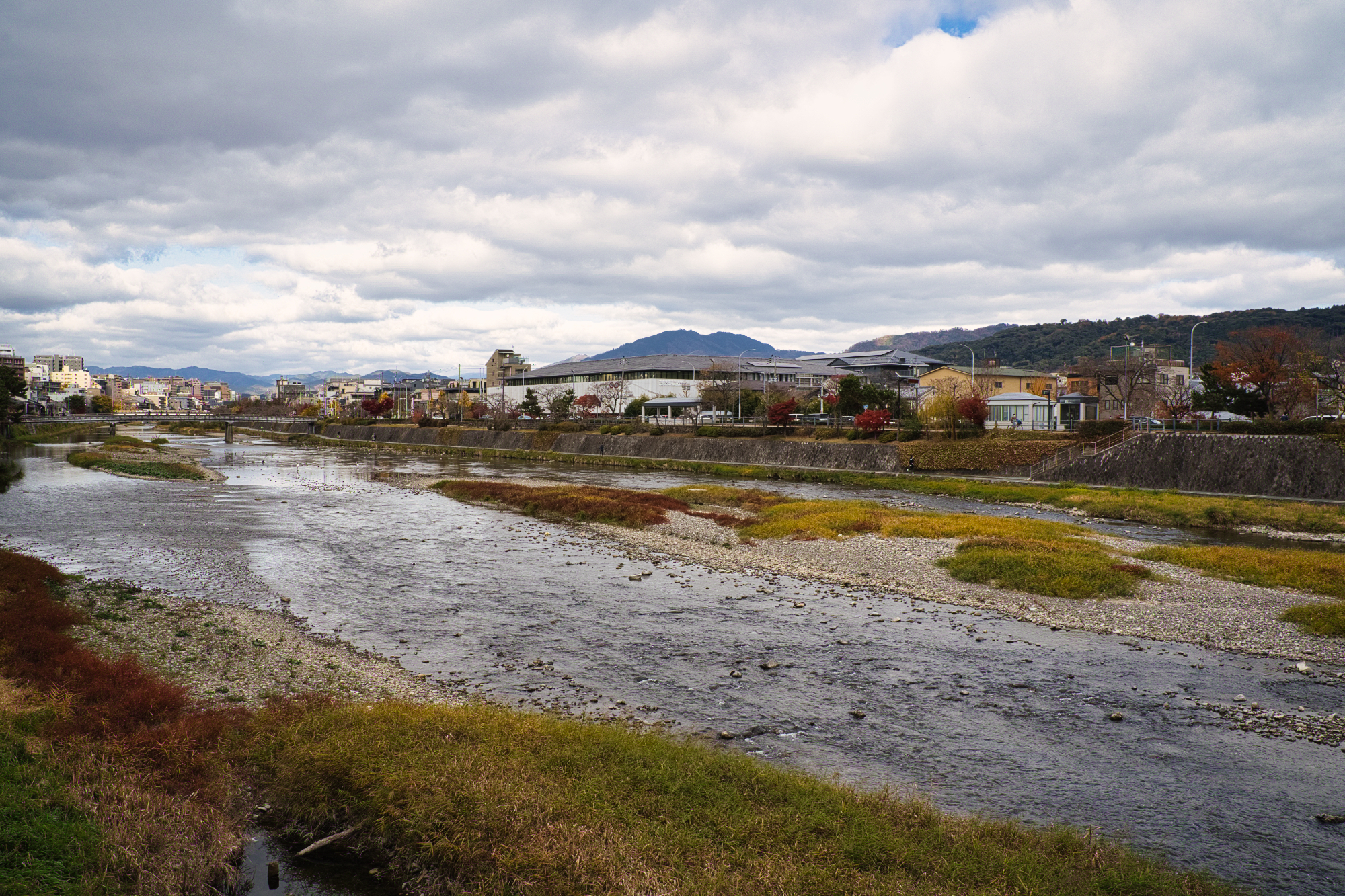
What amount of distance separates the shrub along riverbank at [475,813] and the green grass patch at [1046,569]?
46.5ft

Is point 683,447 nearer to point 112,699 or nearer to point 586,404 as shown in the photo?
point 586,404

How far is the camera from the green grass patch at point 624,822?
7.56 meters

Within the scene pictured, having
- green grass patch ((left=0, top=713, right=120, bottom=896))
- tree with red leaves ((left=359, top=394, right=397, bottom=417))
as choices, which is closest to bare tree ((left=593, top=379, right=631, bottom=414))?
tree with red leaves ((left=359, top=394, right=397, bottom=417))

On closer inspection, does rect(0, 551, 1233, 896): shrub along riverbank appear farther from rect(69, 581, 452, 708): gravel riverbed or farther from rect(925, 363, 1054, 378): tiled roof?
rect(925, 363, 1054, 378): tiled roof

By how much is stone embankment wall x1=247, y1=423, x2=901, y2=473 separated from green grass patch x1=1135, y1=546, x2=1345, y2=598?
32005 mm

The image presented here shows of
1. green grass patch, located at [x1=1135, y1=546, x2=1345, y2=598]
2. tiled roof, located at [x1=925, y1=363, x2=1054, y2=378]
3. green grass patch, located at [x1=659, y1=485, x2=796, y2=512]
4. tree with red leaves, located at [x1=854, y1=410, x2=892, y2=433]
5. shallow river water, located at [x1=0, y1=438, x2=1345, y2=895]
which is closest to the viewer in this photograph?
shallow river water, located at [x1=0, y1=438, x2=1345, y2=895]

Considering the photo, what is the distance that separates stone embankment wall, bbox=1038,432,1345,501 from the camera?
3956 cm

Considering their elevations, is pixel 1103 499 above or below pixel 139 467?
below

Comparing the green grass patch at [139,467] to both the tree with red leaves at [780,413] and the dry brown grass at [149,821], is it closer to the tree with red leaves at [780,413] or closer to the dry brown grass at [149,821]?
the tree with red leaves at [780,413]

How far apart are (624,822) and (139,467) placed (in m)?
65.5

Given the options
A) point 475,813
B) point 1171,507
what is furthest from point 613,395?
point 475,813

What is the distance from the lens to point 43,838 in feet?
23.5

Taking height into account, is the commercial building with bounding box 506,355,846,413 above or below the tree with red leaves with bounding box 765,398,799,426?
above

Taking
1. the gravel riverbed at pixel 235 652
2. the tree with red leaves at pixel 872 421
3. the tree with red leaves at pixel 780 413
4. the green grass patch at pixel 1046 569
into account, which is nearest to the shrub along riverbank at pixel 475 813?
the gravel riverbed at pixel 235 652
